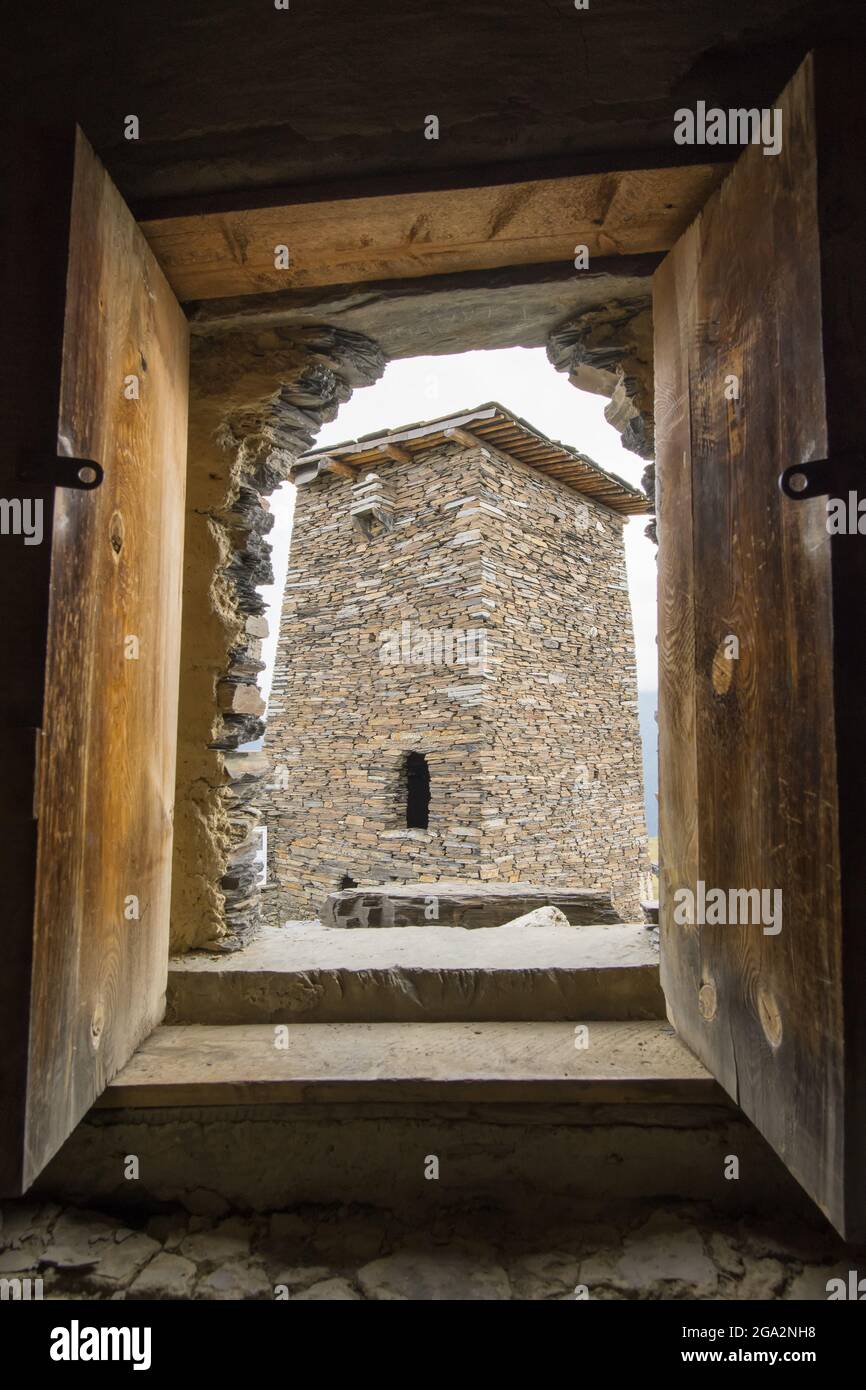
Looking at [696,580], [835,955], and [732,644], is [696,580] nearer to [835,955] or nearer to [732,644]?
[732,644]

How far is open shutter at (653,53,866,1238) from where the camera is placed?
0.98 metres

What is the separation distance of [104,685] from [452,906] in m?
2.79

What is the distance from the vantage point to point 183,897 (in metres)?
1.92

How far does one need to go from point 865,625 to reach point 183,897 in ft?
5.99

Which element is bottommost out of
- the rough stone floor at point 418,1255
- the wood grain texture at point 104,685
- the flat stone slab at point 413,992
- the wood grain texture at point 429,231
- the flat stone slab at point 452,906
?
the rough stone floor at point 418,1255

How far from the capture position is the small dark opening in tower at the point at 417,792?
8.70m

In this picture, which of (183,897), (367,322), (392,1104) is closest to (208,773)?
(183,897)

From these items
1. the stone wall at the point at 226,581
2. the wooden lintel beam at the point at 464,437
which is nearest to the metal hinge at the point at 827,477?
the stone wall at the point at 226,581

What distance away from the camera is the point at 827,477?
1.00 meters

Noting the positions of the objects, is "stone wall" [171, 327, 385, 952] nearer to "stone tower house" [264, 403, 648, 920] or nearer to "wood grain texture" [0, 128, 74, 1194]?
"wood grain texture" [0, 128, 74, 1194]

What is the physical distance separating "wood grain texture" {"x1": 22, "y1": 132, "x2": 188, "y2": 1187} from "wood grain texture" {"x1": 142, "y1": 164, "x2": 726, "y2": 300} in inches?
6.1

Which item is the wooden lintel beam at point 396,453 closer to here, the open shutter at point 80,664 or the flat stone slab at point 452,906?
the flat stone slab at point 452,906

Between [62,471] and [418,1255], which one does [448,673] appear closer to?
[418,1255]

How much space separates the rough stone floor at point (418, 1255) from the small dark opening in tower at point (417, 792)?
23.8 feet
